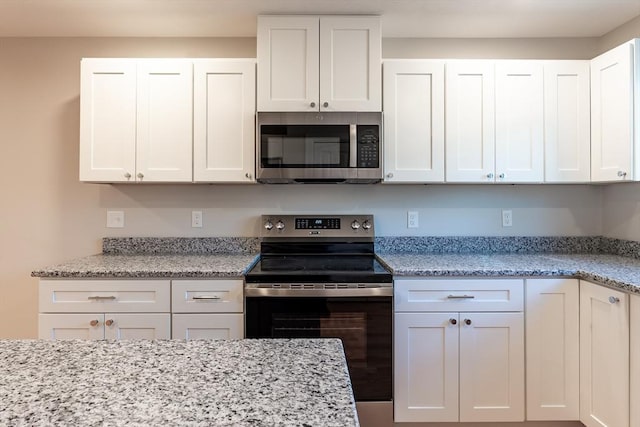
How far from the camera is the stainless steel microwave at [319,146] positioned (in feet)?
7.11

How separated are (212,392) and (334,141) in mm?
1711

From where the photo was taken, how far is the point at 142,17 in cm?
224

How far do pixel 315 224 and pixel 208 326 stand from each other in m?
0.95

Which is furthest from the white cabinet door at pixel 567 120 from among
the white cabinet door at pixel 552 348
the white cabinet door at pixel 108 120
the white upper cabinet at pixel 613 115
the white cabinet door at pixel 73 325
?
the white cabinet door at pixel 73 325

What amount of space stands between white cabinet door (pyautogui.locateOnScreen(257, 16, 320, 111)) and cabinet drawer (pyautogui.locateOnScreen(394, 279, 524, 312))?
1154 mm

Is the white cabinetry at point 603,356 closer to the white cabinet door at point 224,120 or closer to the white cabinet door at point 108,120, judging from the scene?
the white cabinet door at point 224,120

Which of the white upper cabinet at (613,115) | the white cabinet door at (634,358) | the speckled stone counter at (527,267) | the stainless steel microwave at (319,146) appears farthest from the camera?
the stainless steel microwave at (319,146)

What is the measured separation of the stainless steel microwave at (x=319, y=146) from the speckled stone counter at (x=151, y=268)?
56cm

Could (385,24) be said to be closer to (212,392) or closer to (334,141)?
(334,141)

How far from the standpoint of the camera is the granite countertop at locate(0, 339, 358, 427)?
1.94ft

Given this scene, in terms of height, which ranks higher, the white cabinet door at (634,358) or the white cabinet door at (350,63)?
the white cabinet door at (350,63)

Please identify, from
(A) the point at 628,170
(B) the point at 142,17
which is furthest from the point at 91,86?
(A) the point at 628,170

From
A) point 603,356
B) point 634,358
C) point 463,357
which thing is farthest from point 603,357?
point 463,357

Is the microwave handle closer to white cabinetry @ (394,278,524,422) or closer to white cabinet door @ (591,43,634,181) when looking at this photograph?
white cabinetry @ (394,278,524,422)
